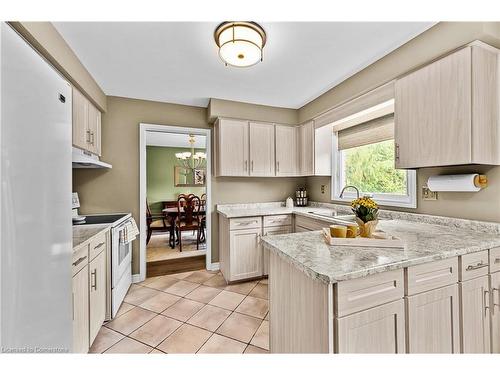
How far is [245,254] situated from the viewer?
272 centimetres

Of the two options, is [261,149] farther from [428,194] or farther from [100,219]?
[100,219]

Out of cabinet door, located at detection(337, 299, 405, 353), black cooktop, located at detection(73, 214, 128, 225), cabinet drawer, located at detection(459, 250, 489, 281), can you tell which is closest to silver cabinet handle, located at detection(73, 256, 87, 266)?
black cooktop, located at detection(73, 214, 128, 225)

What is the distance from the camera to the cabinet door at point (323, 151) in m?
3.08

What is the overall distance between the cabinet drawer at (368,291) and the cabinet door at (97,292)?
1676 mm

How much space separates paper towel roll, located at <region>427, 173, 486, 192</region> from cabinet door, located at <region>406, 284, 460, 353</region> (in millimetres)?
790

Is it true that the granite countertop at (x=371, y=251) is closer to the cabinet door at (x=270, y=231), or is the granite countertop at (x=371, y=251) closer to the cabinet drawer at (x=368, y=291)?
the cabinet drawer at (x=368, y=291)

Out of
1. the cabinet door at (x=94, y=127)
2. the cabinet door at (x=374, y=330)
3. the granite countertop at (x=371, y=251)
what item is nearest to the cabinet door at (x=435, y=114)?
the granite countertop at (x=371, y=251)

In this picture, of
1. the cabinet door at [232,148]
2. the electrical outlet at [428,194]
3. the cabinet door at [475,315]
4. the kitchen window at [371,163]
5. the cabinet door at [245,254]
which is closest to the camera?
the cabinet door at [475,315]

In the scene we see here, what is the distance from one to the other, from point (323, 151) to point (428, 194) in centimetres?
146

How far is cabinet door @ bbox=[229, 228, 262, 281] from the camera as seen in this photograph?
2664 mm

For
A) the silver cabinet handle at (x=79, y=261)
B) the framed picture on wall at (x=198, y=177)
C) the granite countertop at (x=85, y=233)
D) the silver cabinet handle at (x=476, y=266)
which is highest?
the framed picture on wall at (x=198, y=177)

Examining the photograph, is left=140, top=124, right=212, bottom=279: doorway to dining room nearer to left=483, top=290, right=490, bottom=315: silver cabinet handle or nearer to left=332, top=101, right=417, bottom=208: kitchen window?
Result: left=332, top=101, right=417, bottom=208: kitchen window

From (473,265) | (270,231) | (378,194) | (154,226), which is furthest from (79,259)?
(154,226)
